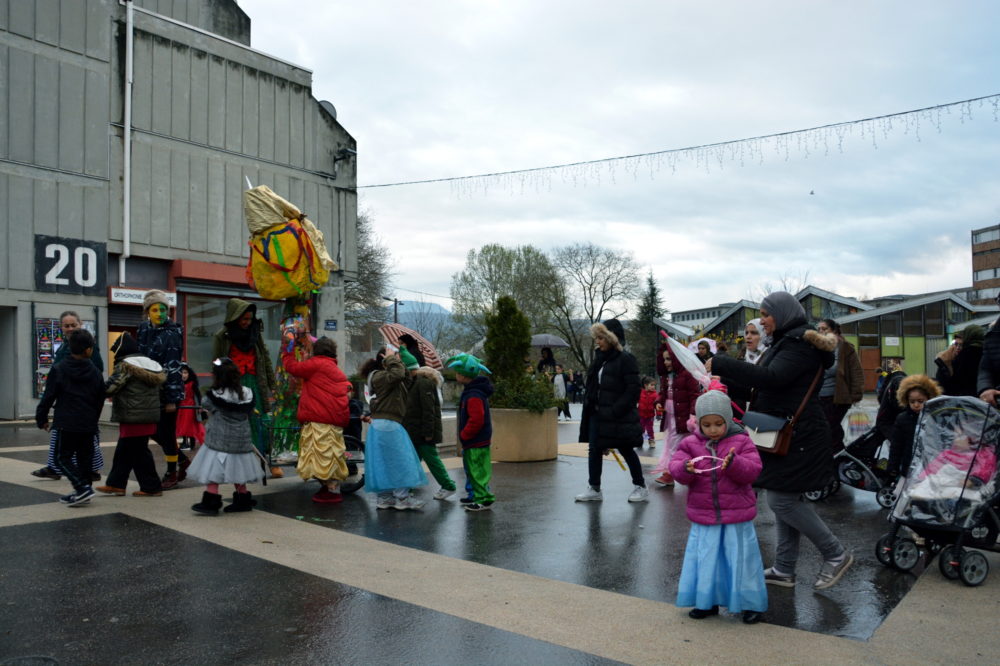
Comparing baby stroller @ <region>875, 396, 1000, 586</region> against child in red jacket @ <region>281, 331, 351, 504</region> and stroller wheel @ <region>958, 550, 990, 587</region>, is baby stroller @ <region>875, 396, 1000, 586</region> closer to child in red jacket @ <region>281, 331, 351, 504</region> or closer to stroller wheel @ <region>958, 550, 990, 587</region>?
stroller wheel @ <region>958, 550, 990, 587</region>

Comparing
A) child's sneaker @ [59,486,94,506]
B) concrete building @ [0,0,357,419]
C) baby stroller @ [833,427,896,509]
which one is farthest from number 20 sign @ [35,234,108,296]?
baby stroller @ [833,427,896,509]

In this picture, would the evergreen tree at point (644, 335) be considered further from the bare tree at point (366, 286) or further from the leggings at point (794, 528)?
the leggings at point (794, 528)

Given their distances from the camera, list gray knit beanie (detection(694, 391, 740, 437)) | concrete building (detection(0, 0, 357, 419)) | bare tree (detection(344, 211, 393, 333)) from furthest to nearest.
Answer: bare tree (detection(344, 211, 393, 333))
concrete building (detection(0, 0, 357, 419))
gray knit beanie (detection(694, 391, 740, 437))

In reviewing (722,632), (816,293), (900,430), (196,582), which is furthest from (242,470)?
(816,293)

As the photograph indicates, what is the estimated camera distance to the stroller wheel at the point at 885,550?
5.91 meters

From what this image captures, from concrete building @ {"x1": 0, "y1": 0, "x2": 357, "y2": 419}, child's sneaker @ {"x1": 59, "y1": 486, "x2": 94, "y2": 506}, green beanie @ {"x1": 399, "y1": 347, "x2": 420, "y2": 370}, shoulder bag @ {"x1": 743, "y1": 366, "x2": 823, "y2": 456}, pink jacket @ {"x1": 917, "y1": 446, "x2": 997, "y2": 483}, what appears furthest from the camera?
concrete building @ {"x1": 0, "y1": 0, "x2": 357, "y2": 419}

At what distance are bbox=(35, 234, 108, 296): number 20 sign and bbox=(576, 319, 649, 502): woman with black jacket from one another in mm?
15920

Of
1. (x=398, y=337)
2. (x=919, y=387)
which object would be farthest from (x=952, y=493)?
(x=398, y=337)

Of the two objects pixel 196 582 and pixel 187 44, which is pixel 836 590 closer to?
pixel 196 582

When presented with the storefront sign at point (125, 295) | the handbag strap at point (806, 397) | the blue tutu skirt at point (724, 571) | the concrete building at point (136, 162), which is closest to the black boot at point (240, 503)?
the blue tutu skirt at point (724, 571)

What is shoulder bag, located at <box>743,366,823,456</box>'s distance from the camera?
531 cm

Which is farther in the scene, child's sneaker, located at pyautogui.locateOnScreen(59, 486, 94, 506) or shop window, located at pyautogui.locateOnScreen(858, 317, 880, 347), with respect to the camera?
shop window, located at pyautogui.locateOnScreen(858, 317, 880, 347)

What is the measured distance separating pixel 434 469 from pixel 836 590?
4330 millimetres

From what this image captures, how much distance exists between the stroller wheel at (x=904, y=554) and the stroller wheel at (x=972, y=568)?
13.3 inches
